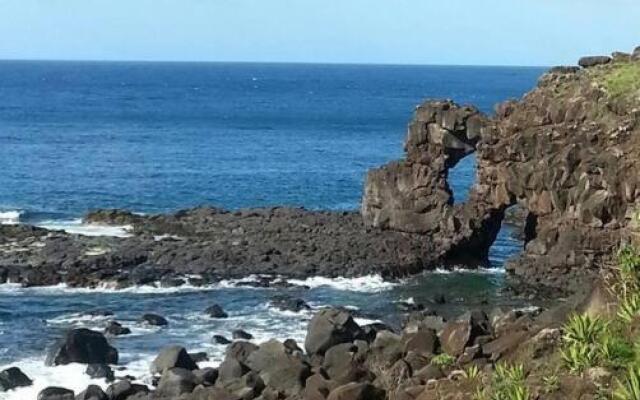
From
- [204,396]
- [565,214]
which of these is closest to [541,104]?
[565,214]

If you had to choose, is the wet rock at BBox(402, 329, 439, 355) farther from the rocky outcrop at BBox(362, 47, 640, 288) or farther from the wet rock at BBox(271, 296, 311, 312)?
the rocky outcrop at BBox(362, 47, 640, 288)

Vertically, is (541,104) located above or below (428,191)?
above

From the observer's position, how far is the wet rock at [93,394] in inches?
1344

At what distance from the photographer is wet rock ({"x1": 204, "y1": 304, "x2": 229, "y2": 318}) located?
4891cm

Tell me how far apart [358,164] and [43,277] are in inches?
2411

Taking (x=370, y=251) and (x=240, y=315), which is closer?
(x=240, y=315)

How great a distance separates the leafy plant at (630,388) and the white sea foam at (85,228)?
51.8 metres

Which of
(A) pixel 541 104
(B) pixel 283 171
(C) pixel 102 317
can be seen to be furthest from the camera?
(B) pixel 283 171

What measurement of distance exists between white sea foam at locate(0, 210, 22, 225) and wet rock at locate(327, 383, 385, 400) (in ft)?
163

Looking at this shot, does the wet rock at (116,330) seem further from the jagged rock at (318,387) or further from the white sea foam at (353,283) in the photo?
the jagged rock at (318,387)

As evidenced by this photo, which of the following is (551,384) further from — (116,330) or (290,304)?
(290,304)

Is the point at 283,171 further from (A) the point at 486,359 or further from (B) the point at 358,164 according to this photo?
(A) the point at 486,359

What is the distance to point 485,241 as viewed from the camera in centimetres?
6378

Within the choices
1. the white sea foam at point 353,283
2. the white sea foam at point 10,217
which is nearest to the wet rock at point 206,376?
the white sea foam at point 353,283
